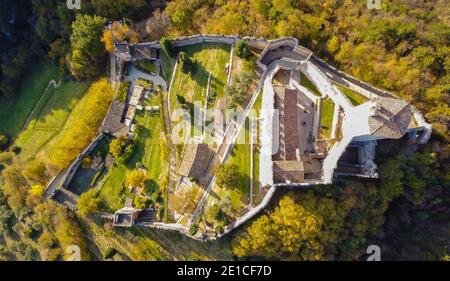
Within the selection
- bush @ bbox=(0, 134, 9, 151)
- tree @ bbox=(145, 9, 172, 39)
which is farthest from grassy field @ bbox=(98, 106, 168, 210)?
bush @ bbox=(0, 134, 9, 151)

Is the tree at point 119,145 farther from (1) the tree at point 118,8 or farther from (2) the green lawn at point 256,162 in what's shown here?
(1) the tree at point 118,8

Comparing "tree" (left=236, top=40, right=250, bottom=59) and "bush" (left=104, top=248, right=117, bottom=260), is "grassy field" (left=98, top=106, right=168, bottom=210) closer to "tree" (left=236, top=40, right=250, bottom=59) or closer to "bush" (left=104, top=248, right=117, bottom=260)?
"bush" (left=104, top=248, right=117, bottom=260)

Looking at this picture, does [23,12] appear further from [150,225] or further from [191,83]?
[150,225]

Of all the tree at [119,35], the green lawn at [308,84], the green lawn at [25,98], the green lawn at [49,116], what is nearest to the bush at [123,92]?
the tree at [119,35]

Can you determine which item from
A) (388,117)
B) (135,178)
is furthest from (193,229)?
(388,117)
